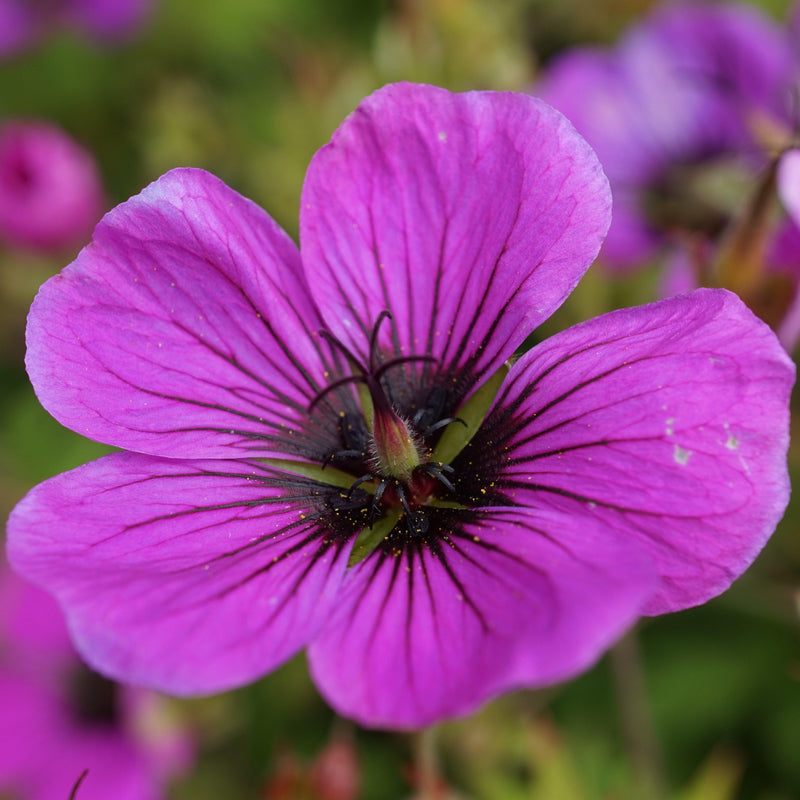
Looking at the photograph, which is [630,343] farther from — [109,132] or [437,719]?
[109,132]

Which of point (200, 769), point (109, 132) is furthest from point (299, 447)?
point (109, 132)

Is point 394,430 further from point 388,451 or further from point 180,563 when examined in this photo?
point 180,563

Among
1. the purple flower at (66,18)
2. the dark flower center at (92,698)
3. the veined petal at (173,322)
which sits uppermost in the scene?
the purple flower at (66,18)

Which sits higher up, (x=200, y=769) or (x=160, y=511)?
(x=160, y=511)

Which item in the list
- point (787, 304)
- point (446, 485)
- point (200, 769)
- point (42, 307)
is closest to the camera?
point (42, 307)

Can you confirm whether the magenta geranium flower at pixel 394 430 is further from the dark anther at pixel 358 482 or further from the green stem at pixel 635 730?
the green stem at pixel 635 730

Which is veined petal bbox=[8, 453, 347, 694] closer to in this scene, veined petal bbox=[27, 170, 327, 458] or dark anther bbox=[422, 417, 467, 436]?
veined petal bbox=[27, 170, 327, 458]

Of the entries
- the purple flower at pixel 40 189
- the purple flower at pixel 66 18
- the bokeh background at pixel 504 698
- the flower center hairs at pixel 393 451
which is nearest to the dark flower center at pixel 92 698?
Answer: the bokeh background at pixel 504 698
